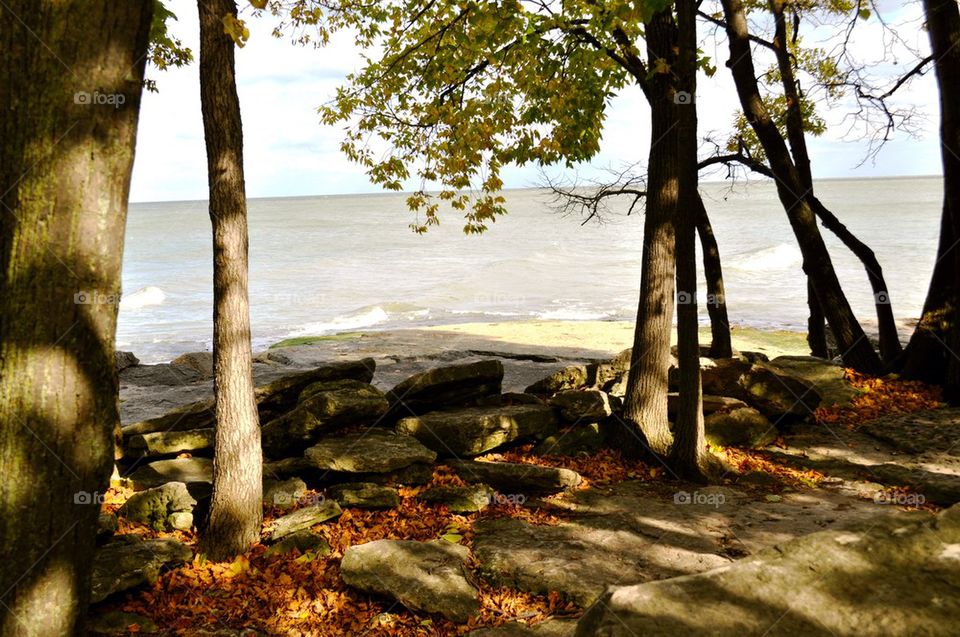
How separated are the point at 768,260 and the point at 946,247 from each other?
117 feet

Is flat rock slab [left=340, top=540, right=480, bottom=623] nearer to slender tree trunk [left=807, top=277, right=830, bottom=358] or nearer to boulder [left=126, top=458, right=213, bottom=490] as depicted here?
boulder [left=126, top=458, right=213, bottom=490]

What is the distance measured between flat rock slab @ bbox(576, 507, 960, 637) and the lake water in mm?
10389

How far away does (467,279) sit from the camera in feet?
136

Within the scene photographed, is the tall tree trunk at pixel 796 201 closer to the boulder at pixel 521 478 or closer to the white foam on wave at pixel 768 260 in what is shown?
the boulder at pixel 521 478

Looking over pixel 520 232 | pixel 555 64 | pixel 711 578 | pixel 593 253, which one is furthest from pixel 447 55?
pixel 520 232

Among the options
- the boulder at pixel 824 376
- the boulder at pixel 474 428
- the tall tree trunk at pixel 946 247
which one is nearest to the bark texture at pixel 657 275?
the boulder at pixel 474 428

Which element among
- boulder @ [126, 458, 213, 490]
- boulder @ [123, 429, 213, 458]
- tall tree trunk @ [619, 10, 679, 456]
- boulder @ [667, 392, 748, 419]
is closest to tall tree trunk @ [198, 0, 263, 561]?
boulder @ [126, 458, 213, 490]

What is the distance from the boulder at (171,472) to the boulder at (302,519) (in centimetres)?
148

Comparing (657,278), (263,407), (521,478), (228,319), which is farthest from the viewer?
(657,278)

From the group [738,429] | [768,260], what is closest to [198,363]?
[738,429]

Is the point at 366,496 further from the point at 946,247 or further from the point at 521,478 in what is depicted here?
the point at 946,247

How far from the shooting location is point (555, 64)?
9539mm

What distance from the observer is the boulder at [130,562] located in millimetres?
5191

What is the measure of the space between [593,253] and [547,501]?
4795 centimetres
